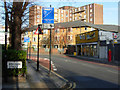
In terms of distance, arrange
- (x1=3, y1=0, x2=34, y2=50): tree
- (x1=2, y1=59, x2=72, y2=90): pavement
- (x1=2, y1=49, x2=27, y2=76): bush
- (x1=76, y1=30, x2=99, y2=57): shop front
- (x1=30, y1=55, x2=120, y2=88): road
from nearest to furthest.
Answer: (x1=2, y1=59, x2=72, y2=90): pavement → (x1=30, y1=55, x2=120, y2=88): road → (x1=2, y1=49, x2=27, y2=76): bush → (x1=3, y1=0, x2=34, y2=50): tree → (x1=76, y1=30, x2=99, y2=57): shop front

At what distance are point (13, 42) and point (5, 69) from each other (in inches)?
92.4

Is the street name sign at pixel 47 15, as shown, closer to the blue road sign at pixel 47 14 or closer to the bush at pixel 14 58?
the blue road sign at pixel 47 14

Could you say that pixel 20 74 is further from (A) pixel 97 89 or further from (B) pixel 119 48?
(B) pixel 119 48

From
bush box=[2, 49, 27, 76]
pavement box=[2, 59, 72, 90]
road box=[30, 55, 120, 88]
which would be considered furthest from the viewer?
bush box=[2, 49, 27, 76]

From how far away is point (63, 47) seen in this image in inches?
2446

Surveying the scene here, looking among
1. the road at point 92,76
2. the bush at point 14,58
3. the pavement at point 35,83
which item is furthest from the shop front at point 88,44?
the bush at point 14,58

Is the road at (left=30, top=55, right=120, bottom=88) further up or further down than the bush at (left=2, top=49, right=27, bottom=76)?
further down

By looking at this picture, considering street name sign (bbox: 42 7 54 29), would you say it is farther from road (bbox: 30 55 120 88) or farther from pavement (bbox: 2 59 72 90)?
road (bbox: 30 55 120 88)

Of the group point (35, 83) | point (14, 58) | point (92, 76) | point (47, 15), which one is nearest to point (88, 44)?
point (92, 76)

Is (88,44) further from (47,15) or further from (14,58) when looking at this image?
(14,58)

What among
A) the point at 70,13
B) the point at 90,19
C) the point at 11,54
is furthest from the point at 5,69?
the point at 70,13

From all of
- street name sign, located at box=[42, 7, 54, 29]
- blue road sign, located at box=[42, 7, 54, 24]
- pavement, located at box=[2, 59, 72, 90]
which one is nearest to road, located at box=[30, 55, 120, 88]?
pavement, located at box=[2, 59, 72, 90]

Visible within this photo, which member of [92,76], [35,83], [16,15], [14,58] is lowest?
[92,76]

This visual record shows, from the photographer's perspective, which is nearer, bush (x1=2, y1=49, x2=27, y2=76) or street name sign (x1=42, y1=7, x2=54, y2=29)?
bush (x1=2, y1=49, x2=27, y2=76)
